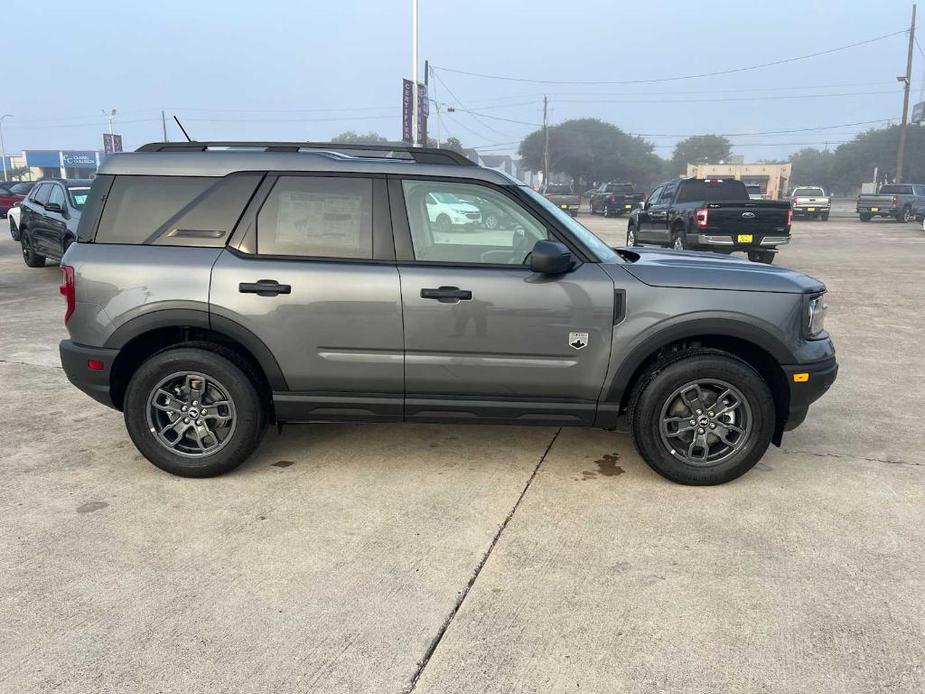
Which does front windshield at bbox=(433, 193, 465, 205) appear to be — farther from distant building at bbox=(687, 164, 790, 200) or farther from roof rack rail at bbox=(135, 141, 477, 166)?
distant building at bbox=(687, 164, 790, 200)

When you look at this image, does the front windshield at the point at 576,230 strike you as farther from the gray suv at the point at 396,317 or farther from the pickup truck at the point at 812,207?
the pickup truck at the point at 812,207

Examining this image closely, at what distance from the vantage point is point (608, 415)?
3953 mm

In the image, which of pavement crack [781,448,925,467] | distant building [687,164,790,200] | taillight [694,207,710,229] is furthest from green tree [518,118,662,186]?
pavement crack [781,448,925,467]

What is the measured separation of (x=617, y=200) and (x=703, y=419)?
3357 cm

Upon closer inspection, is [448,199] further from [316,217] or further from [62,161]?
[62,161]

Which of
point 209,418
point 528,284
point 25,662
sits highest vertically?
point 528,284

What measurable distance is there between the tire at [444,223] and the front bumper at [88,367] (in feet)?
6.39

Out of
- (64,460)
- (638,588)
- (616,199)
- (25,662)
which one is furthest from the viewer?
(616,199)

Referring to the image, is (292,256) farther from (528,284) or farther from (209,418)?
(528,284)

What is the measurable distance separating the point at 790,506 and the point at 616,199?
33803 millimetres

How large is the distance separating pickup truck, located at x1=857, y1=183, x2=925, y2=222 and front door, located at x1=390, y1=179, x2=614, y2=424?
33914mm

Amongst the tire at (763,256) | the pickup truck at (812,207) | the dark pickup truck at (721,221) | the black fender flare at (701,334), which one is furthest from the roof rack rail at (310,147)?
the pickup truck at (812,207)

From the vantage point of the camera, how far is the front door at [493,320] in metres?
3.80

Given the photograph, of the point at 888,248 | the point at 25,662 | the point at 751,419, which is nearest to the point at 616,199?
the point at 888,248
